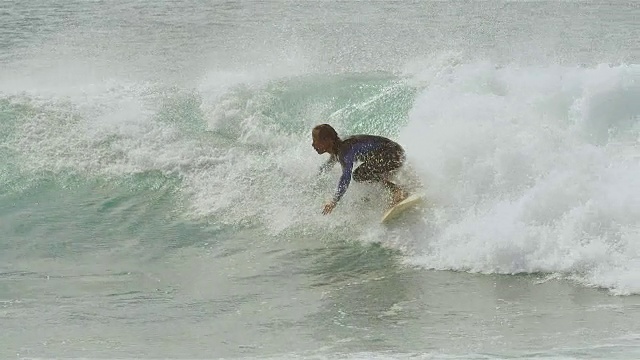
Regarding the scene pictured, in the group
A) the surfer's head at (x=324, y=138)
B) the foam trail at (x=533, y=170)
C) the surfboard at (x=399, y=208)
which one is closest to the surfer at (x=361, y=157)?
the surfer's head at (x=324, y=138)

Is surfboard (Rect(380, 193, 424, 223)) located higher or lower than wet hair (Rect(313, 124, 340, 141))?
lower

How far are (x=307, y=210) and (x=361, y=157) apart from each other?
0.89m

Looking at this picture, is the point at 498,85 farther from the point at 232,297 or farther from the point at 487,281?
the point at 232,297

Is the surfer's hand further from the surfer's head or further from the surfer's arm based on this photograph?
the surfer's head

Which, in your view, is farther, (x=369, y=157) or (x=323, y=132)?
(x=369, y=157)

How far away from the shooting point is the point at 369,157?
9500mm

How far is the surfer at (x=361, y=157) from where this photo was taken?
30.2ft

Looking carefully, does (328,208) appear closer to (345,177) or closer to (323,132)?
(345,177)

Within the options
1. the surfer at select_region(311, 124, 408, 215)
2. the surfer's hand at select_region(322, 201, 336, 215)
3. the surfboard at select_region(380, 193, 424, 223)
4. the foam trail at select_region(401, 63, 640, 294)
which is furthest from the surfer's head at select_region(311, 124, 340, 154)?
the foam trail at select_region(401, 63, 640, 294)

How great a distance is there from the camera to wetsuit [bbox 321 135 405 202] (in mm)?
9359

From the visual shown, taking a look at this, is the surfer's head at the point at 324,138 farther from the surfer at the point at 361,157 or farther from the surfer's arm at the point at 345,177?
the surfer's arm at the point at 345,177

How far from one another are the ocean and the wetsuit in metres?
0.20

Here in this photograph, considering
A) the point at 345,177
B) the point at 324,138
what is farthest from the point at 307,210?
the point at 324,138

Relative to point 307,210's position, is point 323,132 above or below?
above
